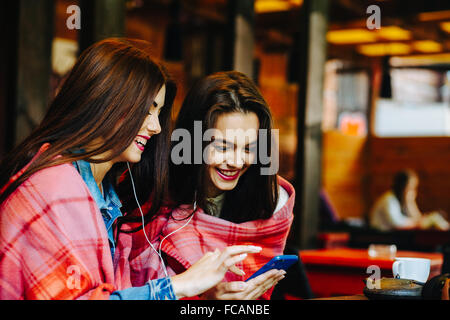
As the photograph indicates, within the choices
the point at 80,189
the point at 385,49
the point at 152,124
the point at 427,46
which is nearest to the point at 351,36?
the point at 385,49

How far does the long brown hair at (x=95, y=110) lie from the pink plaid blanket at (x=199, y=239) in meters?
0.51

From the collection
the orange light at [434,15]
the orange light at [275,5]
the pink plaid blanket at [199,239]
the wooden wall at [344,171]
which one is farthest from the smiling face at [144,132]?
the wooden wall at [344,171]

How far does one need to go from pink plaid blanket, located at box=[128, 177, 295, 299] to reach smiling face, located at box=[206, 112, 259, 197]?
15 cm

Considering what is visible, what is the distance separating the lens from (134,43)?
1850 mm

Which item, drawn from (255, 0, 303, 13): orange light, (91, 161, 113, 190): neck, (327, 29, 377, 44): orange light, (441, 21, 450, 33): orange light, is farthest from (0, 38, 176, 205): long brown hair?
(327, 29, 377, 44): orange light

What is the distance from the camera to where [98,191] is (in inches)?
69.3

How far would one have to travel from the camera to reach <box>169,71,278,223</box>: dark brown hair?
2.12 m

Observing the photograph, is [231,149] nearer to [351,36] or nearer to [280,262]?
[280,262]

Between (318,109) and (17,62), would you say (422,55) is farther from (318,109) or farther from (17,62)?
(17,62)

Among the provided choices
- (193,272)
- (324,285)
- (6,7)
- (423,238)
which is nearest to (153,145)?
(193,272)

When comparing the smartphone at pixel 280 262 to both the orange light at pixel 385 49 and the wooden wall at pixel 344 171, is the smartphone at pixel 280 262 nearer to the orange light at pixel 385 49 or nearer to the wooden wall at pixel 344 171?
the orange light at pixel 385 49

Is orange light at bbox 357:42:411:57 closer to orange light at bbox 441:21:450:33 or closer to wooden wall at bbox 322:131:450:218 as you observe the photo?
orange light at bbox 441:21:450:33

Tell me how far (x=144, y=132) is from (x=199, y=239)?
1.66 feet

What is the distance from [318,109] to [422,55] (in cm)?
524
